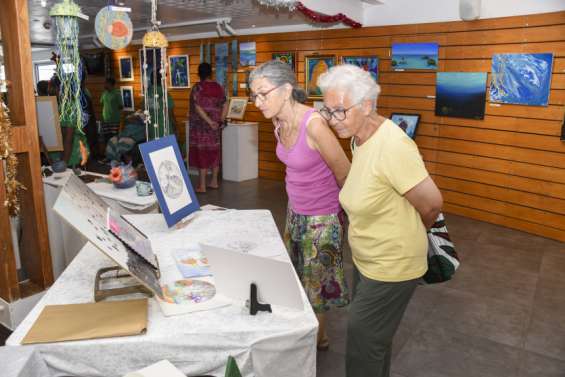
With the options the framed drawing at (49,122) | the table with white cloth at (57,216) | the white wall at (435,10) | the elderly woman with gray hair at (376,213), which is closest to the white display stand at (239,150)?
the white wall at (435,10)

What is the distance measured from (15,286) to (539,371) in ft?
10.0

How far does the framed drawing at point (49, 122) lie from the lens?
3.69 metres

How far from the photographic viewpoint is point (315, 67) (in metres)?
7.09

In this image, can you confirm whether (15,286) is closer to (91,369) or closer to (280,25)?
(91,369)

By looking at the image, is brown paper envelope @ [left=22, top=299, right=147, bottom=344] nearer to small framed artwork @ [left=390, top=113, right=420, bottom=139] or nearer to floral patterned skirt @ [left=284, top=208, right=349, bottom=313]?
floral patterned skirt @ [left=284, top=208, right=349, bottom=313]

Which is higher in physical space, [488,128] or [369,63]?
[369,63]

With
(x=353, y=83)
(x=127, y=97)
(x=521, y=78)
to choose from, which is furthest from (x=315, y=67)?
(x=353, y=83)

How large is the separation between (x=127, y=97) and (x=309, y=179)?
9431 millimetres

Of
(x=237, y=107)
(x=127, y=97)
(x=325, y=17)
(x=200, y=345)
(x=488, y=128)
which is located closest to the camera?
(x=200, y=345)

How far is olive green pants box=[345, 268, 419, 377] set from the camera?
68.8 inches

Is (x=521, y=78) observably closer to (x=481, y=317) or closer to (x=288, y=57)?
(x=481, y=317)

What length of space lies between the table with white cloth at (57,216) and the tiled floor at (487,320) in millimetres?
1541

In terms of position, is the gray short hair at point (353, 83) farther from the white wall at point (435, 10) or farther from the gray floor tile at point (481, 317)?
the white wall at point (435, 10)

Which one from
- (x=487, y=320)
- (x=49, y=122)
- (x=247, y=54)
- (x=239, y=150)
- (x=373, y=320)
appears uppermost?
(x=247, y=54)
